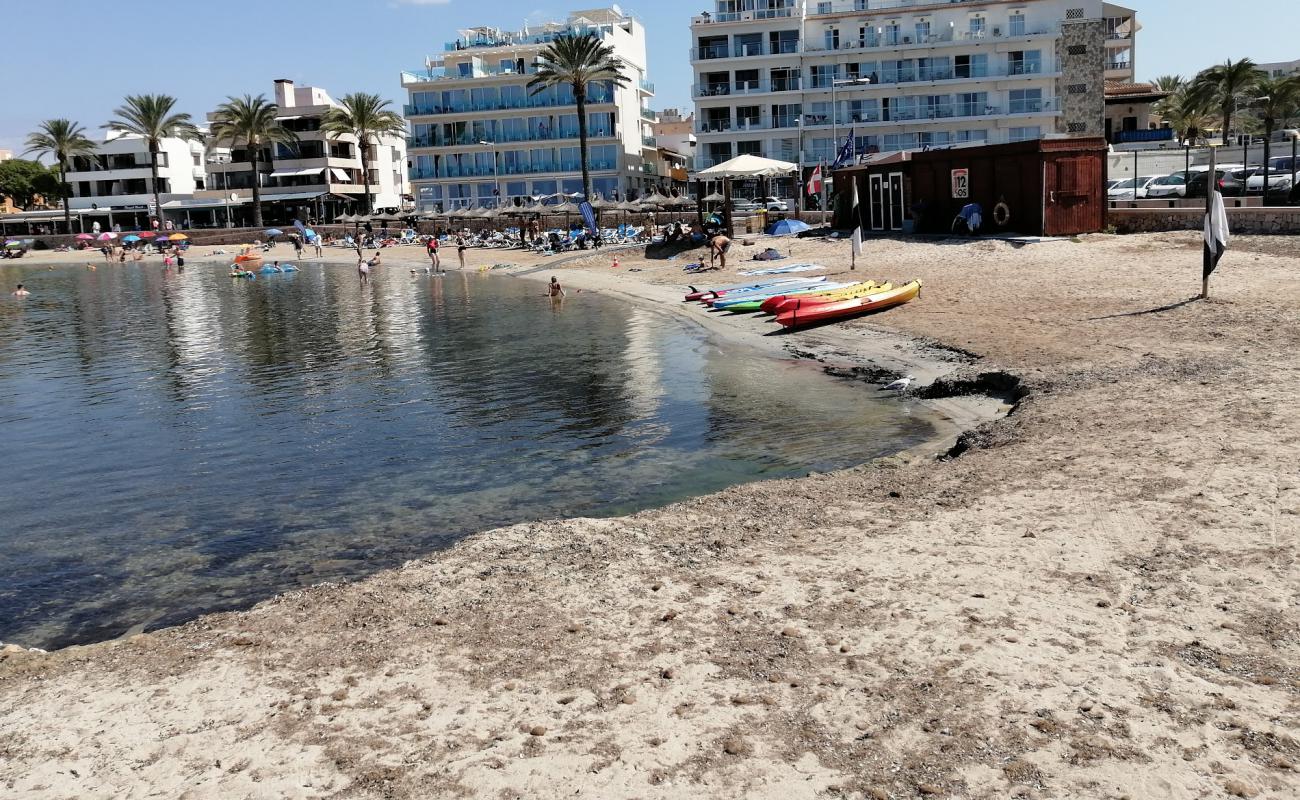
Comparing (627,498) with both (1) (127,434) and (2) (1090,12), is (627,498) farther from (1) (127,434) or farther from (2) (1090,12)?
(2) (1090,12)

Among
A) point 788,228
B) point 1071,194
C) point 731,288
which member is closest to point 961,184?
point 1071,194

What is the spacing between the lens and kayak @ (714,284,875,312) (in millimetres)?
26305

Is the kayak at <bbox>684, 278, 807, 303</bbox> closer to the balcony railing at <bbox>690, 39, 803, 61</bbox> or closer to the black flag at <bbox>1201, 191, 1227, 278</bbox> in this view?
the black flag at <bbox>1201, 191, 1227, 278</bbox>

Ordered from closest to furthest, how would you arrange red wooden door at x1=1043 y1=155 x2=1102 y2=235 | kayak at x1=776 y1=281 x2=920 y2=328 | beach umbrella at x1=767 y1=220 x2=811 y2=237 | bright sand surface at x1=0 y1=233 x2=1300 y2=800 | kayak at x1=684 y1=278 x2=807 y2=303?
bright sand surface at x1=0 y1=233 x2=1300 y2=800
kayak at x1=776 y1=281 x2=920 y2=328
kayak at x1=684 y1=278 x2=807 y2=303
red wooden door at x1=1043 y1=155 x2=1102 y2=235
beach umbrella at x1=767 y1=220 x2=811 y2=237

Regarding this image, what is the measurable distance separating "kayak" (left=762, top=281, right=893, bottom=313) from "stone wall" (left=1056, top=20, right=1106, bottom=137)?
52887mm

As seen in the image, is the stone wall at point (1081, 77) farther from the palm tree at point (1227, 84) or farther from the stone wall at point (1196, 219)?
the stone wall at point (1196, 219)

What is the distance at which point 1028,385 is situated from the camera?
15.1 m

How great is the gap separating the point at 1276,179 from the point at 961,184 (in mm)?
15156

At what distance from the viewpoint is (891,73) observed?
73.9 metres

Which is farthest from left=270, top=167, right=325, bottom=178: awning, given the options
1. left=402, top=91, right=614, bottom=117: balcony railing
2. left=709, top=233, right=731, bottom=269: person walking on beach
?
left=709, top=233, right=731, bottom=269: person walking on beach

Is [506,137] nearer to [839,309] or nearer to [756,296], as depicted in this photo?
[756,296]

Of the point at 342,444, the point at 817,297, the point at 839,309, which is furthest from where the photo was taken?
the point at 817,297

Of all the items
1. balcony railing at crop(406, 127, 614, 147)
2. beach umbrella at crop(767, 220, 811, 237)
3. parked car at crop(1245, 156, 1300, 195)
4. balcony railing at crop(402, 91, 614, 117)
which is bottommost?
beach umbrella at crop(767, 220, 811, 237)

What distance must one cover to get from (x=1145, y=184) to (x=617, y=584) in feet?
146
